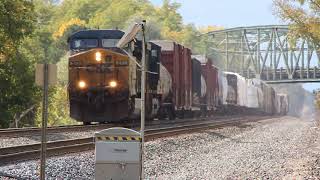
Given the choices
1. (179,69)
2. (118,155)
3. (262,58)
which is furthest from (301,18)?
(262,58)

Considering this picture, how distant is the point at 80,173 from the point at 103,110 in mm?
11336

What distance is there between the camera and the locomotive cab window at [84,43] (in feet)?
80.3

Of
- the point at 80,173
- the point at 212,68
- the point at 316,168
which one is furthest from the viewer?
the point at 212,68

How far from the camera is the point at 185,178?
12.9m

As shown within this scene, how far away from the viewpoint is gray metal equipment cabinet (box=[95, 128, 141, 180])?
35.0 feet

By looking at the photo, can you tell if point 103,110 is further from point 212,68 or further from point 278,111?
point 278,111

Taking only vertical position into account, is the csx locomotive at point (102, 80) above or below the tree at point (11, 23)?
below

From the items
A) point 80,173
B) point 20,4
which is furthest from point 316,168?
point 20,4

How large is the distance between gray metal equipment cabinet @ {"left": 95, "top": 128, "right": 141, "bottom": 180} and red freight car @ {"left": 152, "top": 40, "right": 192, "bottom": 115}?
22.1m

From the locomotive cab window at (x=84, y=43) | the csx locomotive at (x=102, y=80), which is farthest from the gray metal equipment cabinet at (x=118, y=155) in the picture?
the locomotive cab window at (x=84, y=43)

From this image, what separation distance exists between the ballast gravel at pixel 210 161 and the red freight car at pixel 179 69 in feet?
32.1

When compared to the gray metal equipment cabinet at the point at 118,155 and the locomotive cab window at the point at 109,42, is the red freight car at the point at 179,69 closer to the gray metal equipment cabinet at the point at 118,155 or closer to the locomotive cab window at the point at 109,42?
the locomotive cab window at the point at 109,42

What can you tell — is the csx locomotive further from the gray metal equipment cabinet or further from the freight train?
the gray metal equipment cabinet

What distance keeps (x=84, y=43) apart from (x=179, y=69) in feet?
35.5
